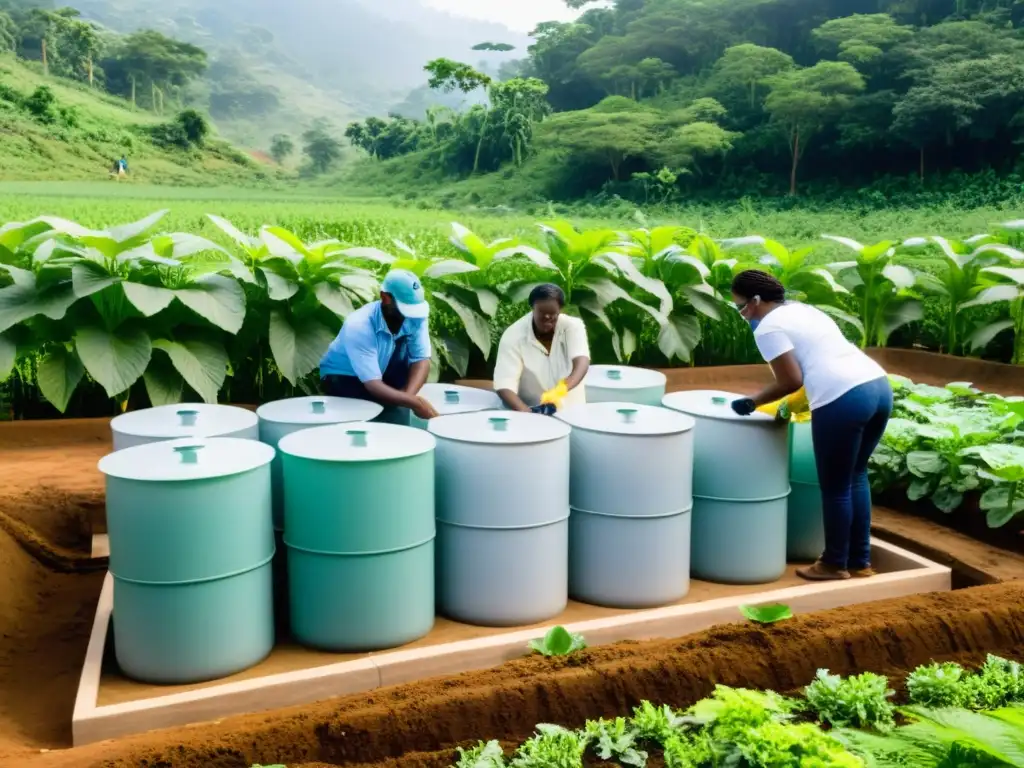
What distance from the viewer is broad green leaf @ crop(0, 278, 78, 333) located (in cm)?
446

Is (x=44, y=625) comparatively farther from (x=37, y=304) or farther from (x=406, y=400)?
(x=37, y=304)

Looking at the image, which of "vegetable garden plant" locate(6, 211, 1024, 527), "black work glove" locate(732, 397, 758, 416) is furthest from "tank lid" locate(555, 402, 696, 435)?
"vegetable garden plant" locate(6, 211, 1024, 527)

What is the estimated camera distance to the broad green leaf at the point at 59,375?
4.53 meters

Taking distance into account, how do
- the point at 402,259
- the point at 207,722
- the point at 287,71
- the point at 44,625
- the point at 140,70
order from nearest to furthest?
the point at 207,722 → the point at 44,625 → the point at 402,259 → the point at 140,70 → the point at 287,71

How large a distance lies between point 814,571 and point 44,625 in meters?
2.79

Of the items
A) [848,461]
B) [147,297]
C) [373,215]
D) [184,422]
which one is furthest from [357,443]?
[373,215]

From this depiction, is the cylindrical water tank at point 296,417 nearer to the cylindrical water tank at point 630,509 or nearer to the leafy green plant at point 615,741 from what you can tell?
the cylindrical water tank at point 630,509

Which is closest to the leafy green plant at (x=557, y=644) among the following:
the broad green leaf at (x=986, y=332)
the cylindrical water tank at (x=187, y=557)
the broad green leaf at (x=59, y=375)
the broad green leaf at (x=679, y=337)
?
the cylindrical water tank at (x=187, y=557)

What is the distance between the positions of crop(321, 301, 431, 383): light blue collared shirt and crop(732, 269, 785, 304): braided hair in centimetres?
126

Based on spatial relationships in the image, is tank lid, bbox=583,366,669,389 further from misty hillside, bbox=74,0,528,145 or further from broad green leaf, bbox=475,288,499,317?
misty hillside, bbox=74,0,528,145

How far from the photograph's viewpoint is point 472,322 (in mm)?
5434

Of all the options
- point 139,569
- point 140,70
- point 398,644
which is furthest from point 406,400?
point 140,70

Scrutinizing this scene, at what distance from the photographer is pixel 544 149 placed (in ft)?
62.9

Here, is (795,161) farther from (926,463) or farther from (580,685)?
(580,685)
